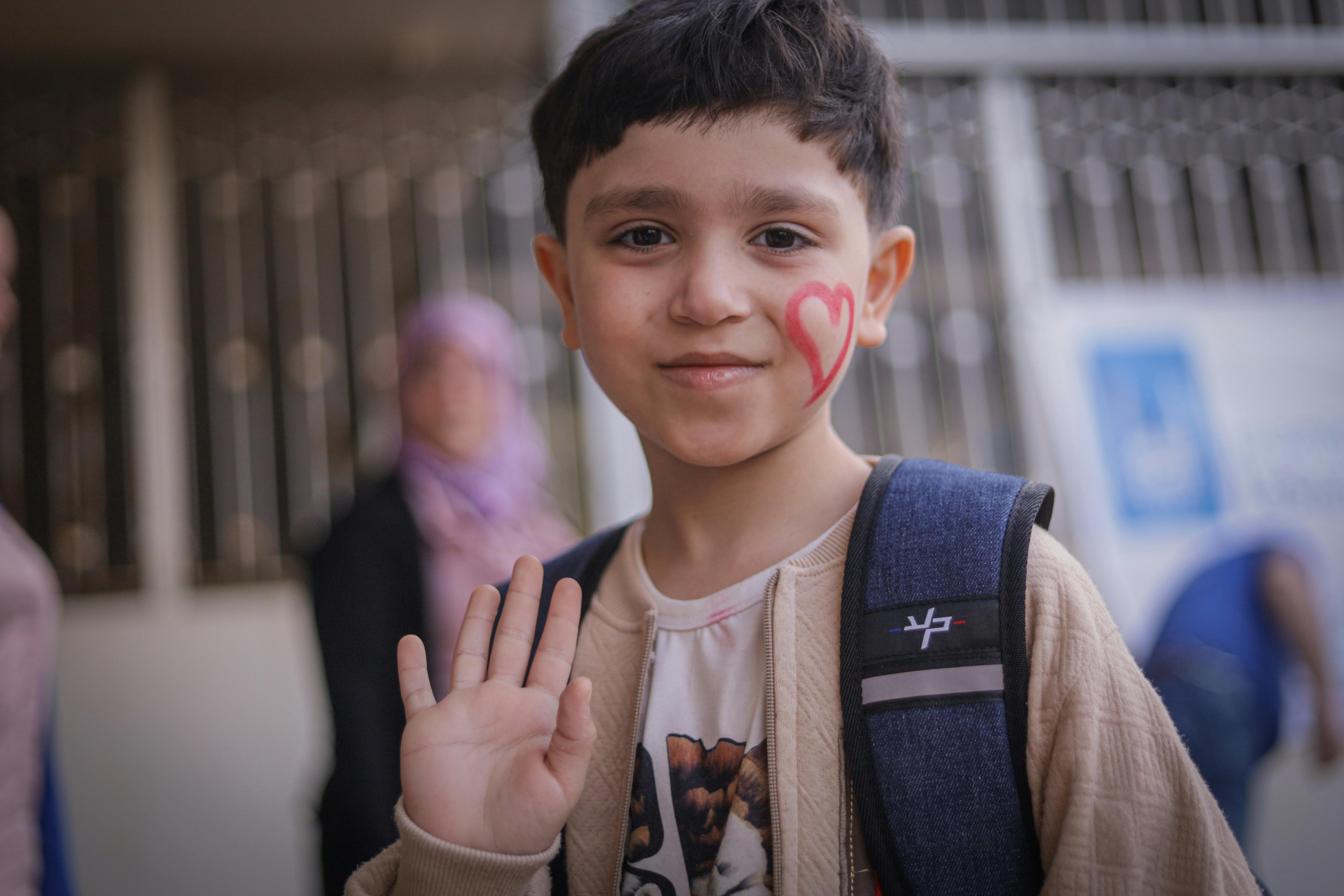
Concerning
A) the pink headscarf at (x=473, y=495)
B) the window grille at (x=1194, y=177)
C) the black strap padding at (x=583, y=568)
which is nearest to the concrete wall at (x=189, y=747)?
the pink headscarf at (x=473, y=495)

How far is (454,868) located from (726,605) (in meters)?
0.35

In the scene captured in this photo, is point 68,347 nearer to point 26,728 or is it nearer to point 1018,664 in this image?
point 26,728

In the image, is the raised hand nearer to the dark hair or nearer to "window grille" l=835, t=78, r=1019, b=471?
the dark hair

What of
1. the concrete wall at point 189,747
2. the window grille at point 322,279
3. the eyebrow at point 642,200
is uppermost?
the window grille at point 322,279

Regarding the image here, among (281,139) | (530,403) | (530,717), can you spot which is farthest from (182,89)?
(530,717)

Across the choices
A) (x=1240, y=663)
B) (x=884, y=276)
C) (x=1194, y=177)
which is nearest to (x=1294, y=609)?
(x=1240, y=663)

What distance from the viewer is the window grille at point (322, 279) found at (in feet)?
11.8

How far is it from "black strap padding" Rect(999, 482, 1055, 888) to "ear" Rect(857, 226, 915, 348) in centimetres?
30

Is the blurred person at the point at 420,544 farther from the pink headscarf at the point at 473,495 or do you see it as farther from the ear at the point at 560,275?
the ear at the point at 560,275

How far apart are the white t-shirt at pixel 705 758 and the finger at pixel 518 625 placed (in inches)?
5.6

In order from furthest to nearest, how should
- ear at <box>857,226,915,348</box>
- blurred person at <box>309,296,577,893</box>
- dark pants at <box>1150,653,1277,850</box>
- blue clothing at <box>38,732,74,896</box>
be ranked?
dark pants at <box>1150,653,1277,850</box> < blurred person at <box>309,296,577,893</box> < blue clothing at <box>38,732,74,896</box> < ear at <box>857,226,915,348</box>

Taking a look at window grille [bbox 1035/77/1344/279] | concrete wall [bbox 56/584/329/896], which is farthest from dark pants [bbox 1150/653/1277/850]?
concrete wall [bbox 56/584/329/896]

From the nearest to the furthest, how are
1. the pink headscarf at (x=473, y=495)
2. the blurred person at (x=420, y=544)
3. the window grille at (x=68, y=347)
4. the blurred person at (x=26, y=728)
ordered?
the blurred person at (x=26, y=728) → the blurred person at (x=420, y=544) → the pink headscarf at (x=473, y=495) → the window grille at (x=68, y=347)

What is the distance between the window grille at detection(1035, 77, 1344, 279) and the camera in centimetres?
360
